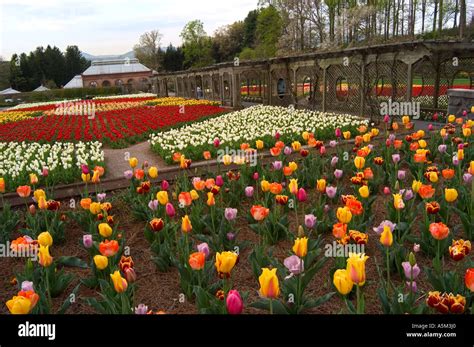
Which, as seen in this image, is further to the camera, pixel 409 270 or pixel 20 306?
pixel 409 270

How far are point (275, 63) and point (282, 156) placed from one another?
1749 centimetres

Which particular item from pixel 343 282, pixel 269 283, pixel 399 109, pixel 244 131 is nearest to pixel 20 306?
pixel 269 283

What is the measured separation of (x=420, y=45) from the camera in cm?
1388

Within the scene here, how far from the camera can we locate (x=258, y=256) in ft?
11.4

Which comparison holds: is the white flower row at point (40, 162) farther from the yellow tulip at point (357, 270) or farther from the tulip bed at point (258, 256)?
the yellow tulip at point (357, 270)

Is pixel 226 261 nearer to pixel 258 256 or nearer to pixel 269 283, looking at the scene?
pixel 269 283

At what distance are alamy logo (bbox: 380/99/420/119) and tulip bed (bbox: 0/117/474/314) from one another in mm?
9427

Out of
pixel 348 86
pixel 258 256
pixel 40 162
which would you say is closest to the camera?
pixel 258 256
